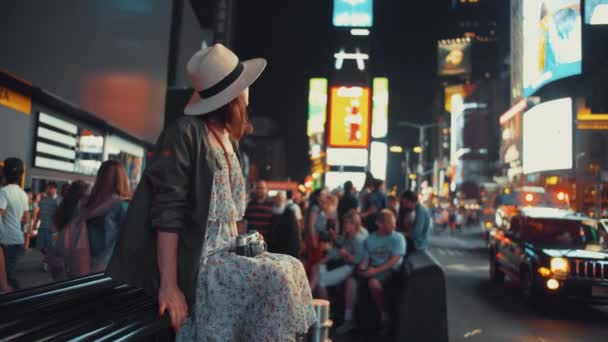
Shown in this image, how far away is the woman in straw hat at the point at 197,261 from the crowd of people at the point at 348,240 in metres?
5.61

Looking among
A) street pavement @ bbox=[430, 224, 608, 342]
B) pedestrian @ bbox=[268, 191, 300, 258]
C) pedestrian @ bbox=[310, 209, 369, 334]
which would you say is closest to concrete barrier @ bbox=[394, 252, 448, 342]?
street pavement @ bbox=[430, 224, 608, 342]

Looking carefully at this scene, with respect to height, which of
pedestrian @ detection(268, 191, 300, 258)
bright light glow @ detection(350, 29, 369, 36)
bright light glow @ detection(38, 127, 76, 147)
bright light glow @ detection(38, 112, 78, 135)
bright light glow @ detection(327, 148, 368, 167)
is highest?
bright light glow @ detection(350, 29, 369, 36)

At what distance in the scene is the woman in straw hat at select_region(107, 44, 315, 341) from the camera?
1.91 meters

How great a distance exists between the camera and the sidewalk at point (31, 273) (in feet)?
29.4

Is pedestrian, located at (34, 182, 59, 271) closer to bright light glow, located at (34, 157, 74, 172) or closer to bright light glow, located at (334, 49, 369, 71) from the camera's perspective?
bright light glow, located at (34, 157, 74, 172)

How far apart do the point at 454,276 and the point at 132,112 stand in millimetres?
11726

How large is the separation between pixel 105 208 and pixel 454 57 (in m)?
121

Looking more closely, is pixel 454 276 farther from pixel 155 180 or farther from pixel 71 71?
pixel 155 180

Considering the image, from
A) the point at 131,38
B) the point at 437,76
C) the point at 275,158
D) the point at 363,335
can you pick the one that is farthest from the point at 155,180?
the point at 437,76

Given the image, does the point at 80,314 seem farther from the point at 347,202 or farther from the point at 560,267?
the point at 347,202

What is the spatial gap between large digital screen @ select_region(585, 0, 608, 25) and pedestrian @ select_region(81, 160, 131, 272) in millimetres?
29922

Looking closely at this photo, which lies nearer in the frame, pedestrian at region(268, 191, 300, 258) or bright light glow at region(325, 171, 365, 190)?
pedestrian at region(268, 191, 300, 258)

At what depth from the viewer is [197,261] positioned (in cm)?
196

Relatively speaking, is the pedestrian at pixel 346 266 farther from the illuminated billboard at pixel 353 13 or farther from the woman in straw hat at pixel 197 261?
the illuminated billboard at pixel 353 13
